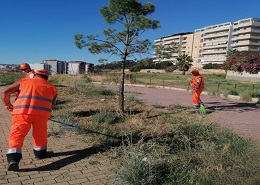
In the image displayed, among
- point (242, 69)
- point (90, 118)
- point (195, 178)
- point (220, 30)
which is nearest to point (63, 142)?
point (90, 118)

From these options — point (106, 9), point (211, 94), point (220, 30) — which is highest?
point (220, 30)

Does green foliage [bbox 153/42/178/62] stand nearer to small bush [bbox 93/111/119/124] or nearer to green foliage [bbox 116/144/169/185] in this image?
small bush [bbox 93/111/119/124]

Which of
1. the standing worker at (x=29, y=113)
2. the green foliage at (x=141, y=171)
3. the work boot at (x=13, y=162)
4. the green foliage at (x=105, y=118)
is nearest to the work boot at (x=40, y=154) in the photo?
the standing worker at (x=29, y=113)

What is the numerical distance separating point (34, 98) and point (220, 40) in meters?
123

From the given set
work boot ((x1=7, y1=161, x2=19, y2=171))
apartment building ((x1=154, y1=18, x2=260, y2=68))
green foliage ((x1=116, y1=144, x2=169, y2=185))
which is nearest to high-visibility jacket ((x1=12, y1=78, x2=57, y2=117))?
work boot ((x1=7, y1=161, x2=19, y2=171))

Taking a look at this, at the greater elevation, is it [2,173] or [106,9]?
[106,9]

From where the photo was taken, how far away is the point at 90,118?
805 centimetres

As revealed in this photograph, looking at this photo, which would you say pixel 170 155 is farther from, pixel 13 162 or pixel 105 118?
pixel 105 118

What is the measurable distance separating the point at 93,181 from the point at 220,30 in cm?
12545

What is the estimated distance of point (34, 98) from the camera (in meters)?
4.31

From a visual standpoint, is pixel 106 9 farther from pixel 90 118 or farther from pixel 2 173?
pixel 2 173

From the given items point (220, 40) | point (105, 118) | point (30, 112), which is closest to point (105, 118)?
point (105, 118)

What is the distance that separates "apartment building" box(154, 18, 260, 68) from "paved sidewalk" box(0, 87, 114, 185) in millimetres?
99004

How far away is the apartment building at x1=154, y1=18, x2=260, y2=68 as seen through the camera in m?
106
